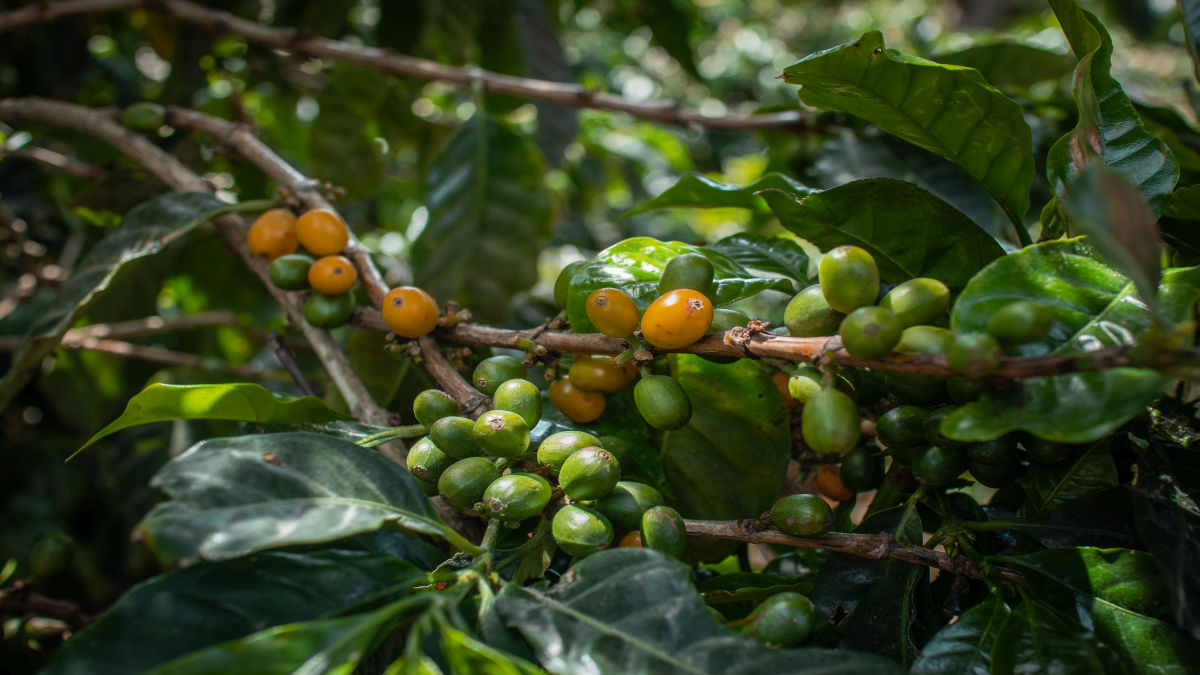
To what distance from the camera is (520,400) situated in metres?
1.04

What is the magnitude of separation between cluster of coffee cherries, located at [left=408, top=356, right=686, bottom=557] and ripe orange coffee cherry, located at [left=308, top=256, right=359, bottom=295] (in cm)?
Answer: 38

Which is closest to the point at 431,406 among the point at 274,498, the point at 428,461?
the point at 428,461

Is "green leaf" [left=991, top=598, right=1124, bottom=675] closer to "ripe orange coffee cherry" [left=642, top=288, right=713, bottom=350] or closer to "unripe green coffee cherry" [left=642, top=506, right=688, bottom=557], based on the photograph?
"unripe green coffee cherry" [left=642, top=506, right=688, bottom=557]

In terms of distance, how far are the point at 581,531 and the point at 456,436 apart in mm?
236

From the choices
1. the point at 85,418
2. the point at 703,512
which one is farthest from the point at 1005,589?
the point at 85,418

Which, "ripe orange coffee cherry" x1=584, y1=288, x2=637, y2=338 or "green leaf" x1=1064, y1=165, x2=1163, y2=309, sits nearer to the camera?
"green leaf" x1=1064, y1=165, x2=1163, y2=309

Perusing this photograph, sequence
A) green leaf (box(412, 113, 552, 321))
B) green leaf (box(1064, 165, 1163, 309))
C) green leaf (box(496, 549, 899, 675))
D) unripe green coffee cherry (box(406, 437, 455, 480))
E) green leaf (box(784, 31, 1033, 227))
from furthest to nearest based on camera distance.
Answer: green leaf (box(412, 113, 552, 321)) → green leaf (box(784, 31, 1033, 227)) → unripe green coffee cherry (box(406, 437, 455, 480)) → green leaf (box(496, 549, 899, 675)) → green leaf (box(1064, 165, 1163, 309))

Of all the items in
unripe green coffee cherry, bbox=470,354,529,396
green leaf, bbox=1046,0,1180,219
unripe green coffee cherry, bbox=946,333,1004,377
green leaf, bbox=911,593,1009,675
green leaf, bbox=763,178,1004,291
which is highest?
green leaf, bbox=1046,0,1180,219

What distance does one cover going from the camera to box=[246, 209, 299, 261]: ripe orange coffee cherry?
1520mm

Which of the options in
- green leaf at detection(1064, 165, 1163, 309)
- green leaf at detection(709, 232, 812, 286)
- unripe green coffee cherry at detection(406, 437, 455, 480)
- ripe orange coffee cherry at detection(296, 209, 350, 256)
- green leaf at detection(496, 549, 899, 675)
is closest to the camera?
green leaf at detection(1064, 165, 1163, 309)

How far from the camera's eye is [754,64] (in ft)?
18.3

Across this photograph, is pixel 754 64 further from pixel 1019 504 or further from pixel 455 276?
pixel 1019 504

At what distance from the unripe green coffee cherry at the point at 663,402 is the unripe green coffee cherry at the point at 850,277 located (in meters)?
0.24

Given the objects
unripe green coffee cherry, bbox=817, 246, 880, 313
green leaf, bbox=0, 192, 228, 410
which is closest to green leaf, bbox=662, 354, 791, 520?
unripe green coffee cherry, bbox=817, 246, 880, 313
